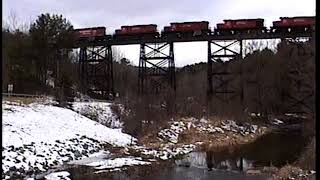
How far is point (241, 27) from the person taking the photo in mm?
52719

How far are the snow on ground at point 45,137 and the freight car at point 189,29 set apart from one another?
21390 millimetres

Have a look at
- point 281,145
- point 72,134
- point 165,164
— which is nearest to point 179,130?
point 281,145

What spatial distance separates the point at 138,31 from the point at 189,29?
5.56m

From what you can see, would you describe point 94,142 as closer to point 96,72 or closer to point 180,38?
point 180,38

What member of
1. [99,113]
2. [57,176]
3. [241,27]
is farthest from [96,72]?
[57,176]

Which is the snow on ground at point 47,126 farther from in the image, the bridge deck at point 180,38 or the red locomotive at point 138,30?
the red locomotive at point 138,30

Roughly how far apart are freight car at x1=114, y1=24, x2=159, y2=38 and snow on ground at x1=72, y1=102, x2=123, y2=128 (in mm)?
15936

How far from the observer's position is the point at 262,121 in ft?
170

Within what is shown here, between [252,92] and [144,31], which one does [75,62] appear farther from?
[252,92]

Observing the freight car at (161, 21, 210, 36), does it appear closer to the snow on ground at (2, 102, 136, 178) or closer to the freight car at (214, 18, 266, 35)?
the freight car at (214, 18, 266, 35)

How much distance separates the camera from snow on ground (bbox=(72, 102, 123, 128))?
121 ft

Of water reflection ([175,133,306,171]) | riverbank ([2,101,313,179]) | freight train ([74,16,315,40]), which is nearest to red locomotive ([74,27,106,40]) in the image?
freight train ([74,16,315,40])

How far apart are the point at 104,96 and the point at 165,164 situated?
32.9 m

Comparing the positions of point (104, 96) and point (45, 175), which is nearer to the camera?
point (45, 175)
